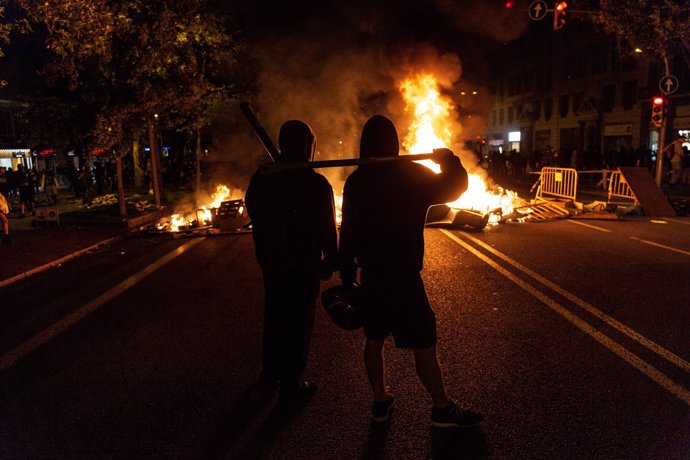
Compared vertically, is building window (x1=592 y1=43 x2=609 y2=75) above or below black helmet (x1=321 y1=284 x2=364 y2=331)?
above

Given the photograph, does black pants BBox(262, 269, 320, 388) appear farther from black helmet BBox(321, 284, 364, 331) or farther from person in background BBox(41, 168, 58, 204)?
person in background BBox(41, 168, 58, 204)

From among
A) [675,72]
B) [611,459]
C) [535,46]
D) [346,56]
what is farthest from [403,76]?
[535,46]

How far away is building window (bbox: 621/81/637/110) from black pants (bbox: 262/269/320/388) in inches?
1359

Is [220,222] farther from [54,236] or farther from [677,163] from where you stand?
[677,163]

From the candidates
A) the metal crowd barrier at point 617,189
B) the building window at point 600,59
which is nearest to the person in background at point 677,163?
the metal crowd barrier at point 617,189

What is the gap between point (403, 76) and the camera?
16.2 meters

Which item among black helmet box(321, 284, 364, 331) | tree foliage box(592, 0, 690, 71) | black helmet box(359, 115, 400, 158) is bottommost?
black helmet box(321, 284, 364, 331)

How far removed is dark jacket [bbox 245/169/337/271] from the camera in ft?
11.3

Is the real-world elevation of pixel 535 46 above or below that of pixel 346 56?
above

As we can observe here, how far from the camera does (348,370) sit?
13.8ft

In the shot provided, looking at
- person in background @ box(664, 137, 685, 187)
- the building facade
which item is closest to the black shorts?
person in background @ box(664, 137, 685, 187)

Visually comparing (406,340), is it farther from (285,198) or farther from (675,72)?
(675,72)

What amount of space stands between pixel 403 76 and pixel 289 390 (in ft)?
45.4

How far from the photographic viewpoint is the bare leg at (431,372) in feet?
10.2
